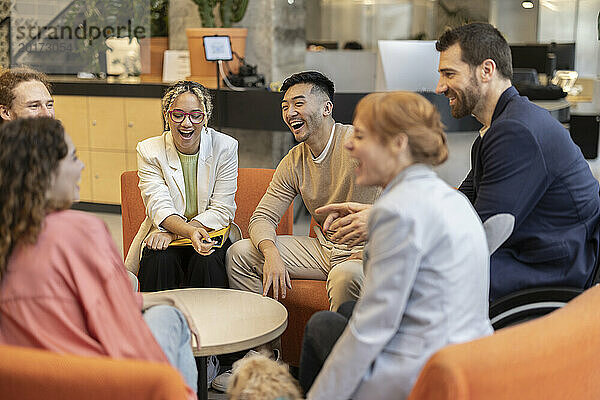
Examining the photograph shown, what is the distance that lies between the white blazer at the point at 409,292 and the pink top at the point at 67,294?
1.61ft

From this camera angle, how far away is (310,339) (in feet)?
6.42

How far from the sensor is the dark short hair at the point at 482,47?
2475 millimetres

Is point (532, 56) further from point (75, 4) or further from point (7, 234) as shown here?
point (7, 234)

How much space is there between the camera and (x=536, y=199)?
2.28 metres

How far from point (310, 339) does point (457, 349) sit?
0.60 metres

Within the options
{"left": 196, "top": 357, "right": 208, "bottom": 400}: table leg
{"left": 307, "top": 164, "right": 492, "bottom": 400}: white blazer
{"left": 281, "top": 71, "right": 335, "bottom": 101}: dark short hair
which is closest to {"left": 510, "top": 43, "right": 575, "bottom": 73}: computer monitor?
{"left": 281, "top": 71, "right": 335, "bottom": 101}: dark short hair

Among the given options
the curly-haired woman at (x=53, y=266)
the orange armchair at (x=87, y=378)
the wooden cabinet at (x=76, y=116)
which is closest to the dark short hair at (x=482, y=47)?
the curly-haired woman at (x=53, y=266)

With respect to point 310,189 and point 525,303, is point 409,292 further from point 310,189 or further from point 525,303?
point 310,189

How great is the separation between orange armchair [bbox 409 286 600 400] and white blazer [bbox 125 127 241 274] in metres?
1.72

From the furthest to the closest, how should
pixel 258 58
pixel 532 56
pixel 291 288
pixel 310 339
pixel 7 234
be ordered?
pixel 532 56, pixel 258 58, pixel 291 288, pixel 310 339, pixel 7 234

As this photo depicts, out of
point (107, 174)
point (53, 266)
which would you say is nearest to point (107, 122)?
point (107, 174)

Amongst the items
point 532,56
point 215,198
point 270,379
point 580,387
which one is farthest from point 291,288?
point 532,56

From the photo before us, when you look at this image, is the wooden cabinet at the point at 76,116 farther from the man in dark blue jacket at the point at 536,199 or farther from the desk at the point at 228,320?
the man in dark blue jacket at the point at 536,199

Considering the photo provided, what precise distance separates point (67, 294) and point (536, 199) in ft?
4.84
